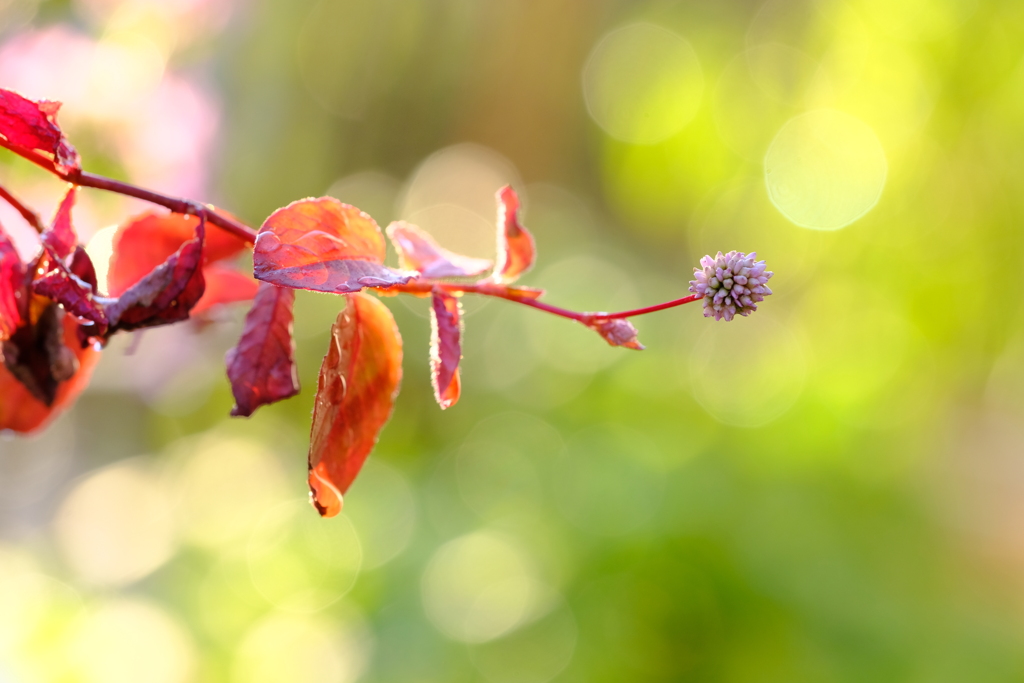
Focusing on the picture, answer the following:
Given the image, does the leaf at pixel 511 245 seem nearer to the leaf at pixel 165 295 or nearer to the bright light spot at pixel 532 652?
the leaf at pixel 165 295

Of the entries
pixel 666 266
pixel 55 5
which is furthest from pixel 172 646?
pixel 666 266

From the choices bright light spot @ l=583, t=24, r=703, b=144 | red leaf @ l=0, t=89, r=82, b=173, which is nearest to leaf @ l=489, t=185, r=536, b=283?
red leaf @ l=0, t=89, r=82, b=173

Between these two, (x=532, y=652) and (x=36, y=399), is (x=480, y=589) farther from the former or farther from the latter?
(x=36, y=399)

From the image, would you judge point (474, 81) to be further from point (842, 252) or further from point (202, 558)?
point (202, 558)

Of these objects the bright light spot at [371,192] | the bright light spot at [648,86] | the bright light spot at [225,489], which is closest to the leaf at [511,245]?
the bright light spot at [225,489]

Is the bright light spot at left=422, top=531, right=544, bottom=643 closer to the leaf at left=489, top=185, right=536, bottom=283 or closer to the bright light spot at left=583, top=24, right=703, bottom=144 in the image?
the leaf at left=489, top=185, right=536, bottom=283

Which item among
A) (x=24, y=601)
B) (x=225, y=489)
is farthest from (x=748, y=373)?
(x=24, y=601)

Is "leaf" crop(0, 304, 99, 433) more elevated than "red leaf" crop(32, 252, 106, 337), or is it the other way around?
"red leaf" crop(32, 252, 106, 337)
